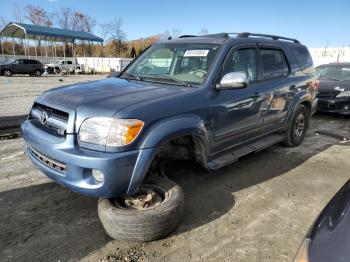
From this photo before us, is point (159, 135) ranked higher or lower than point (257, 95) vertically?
lower

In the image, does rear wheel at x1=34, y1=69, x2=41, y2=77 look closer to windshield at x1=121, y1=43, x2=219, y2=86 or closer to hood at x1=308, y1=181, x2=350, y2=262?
windshield at x1=121, y1=43, x2=219, y2=86

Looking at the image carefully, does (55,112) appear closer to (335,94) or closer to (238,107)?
(238,107)

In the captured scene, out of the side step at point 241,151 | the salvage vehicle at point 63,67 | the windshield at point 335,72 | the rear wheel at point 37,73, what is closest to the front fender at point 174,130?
the side step at point 241,151

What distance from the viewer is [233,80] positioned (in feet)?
12.4

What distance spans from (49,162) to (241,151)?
241 centimetres

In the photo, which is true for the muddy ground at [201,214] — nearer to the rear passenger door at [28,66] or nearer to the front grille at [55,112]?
the front grille at [55,112]

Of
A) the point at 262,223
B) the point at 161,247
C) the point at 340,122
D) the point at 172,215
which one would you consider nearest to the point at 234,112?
the point at 262,223

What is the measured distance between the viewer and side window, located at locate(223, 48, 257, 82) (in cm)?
419

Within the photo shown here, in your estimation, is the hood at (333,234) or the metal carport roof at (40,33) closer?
the hood at (333,234)

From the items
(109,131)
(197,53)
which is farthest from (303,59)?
(109,131)

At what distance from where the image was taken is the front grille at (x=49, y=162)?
10.3ft

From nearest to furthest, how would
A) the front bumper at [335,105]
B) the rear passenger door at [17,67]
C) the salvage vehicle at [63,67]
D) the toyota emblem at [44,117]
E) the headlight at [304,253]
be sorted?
the headlight at [304,253] < the toyota emblem at [44,117] < the front bumper at [335,105] < the rear passenger door at [17,67] < the salvage vehicle at [63,67]

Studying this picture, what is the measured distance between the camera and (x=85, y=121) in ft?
9.95

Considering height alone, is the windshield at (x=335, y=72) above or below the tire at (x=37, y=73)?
above
